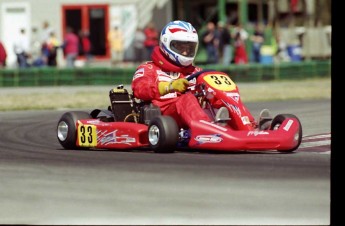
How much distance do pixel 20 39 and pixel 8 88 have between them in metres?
4.39

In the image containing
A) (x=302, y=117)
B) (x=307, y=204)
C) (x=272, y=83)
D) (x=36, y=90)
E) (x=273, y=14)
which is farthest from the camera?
(x=273, y=14)

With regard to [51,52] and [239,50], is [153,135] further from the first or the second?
[239,50]

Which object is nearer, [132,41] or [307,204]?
[307,204]

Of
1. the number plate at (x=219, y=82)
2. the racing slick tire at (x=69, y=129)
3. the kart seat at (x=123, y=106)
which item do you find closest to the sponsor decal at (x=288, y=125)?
the number plate at (x=219, y=82)

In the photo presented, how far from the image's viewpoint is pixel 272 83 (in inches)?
1057

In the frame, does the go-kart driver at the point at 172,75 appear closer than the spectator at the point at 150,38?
Yes

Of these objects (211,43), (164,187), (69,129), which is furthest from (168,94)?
(211,43)

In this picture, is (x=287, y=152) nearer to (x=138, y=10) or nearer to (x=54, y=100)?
(x=54, y=100)

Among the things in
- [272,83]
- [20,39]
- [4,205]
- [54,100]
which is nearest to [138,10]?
[20,39]

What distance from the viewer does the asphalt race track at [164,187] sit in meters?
6.93

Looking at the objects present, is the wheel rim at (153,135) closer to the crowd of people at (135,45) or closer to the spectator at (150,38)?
the crowd of people at (135,45)

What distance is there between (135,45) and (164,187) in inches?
1050

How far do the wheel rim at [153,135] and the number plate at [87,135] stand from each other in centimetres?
100

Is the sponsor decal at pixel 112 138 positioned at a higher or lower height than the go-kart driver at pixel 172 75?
lower
